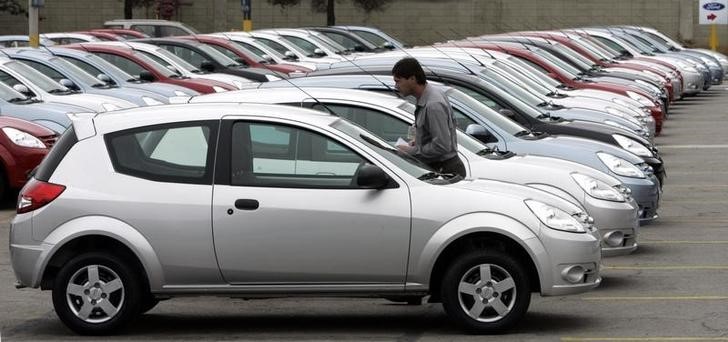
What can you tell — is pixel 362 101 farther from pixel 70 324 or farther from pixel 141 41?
pixel 141 41

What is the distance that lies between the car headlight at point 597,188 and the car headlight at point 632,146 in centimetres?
354

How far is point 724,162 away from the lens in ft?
74.0

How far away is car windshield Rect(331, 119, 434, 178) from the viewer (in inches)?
392

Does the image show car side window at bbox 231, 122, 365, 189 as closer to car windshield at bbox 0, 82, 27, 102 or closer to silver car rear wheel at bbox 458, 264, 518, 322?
silver car rear wheel at bbox 458, 264, 518, 322

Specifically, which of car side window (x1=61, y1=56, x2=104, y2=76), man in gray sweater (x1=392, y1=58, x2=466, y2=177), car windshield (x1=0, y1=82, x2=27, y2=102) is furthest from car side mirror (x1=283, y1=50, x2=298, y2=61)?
man in gray sweater (x1=392, y1=58, x2=466, y2=177)

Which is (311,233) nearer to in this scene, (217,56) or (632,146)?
(632,146)

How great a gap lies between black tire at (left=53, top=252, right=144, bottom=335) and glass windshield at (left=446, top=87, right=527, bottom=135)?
4.52 m

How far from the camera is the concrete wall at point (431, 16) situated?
60938 millimetres

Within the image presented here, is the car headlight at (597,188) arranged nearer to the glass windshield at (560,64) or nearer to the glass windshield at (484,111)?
the glass windshield at (484,111)

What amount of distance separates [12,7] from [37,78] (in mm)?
40600

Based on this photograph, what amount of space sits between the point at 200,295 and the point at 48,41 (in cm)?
2391

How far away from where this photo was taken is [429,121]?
37.2 feet

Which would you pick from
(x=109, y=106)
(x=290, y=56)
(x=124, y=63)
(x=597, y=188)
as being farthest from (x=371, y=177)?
(x=290, y=56)

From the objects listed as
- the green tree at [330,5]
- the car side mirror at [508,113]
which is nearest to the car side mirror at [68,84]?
the car side mirror at [508,113]
